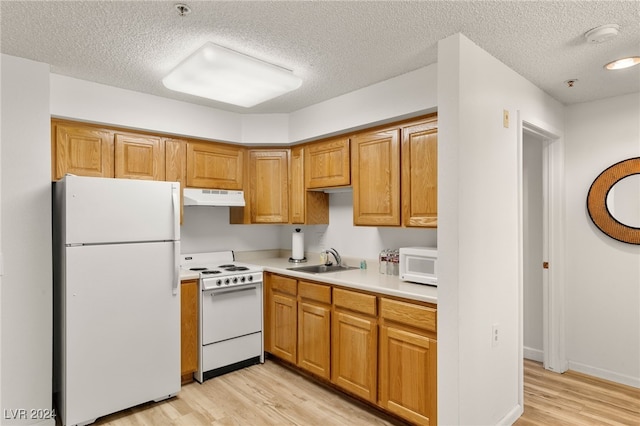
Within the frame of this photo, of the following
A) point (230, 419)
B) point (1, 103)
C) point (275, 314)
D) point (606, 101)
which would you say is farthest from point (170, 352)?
point (606, 101)

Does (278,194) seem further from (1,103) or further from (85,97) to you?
(1,103)

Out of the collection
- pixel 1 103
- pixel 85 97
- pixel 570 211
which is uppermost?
pixel 85 97

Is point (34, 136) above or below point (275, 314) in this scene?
above

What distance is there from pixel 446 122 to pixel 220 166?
2293mm

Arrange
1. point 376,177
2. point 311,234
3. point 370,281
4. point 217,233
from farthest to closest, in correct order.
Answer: point 311,234, point 217,233, point 376,177, point 370,281

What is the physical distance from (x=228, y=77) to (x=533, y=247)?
322 cm

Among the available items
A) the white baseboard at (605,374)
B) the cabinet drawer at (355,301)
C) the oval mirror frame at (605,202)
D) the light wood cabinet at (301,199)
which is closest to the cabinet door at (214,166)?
the light wood cabinet at (301,199)

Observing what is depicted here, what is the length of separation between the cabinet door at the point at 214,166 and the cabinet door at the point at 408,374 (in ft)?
6.87

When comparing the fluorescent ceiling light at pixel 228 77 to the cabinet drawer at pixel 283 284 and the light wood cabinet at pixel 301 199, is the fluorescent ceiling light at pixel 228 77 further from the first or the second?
the cabinet drawer at pixel 283 284

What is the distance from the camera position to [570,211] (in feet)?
11.1

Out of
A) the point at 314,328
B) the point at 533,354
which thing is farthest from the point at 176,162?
the point at 533,354

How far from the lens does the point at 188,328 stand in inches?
122

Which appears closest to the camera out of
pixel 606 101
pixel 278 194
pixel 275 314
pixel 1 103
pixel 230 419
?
pixel 1 103

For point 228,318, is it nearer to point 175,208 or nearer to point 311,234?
point 175,208
